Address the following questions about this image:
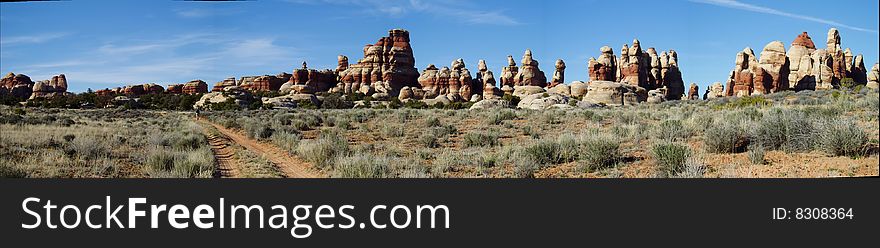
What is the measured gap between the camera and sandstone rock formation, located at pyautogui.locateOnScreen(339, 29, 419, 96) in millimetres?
102062

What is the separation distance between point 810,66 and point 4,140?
8862 cm

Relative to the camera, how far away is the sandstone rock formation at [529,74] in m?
94.6

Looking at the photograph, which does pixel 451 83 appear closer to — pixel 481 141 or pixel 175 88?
pixel 175 88

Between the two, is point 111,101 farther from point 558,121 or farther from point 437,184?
point 437,184

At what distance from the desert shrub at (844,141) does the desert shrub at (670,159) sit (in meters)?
2.05

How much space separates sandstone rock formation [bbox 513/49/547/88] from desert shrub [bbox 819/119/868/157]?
85543 millimetres

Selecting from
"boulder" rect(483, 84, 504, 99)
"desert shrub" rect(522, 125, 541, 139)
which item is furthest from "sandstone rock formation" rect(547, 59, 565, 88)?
"desert shrub" rect(522, 125, 541, 139)

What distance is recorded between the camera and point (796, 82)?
256 feet

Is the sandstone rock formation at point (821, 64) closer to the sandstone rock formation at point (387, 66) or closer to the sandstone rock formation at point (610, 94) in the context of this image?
the sandstone rock formation at point (610, 94)

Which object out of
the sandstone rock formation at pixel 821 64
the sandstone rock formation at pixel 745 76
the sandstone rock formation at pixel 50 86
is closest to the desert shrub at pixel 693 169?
the sandstone rock formation at pixel 745 76

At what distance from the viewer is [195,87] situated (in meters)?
104

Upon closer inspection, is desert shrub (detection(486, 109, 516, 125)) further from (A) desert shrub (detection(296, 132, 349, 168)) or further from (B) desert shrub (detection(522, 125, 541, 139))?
(A) desert shrub (detection(296, 132, 349, 168))

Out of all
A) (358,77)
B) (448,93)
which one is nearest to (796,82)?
(448,93)

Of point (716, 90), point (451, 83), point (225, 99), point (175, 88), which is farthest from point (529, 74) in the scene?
point (175, 88)
